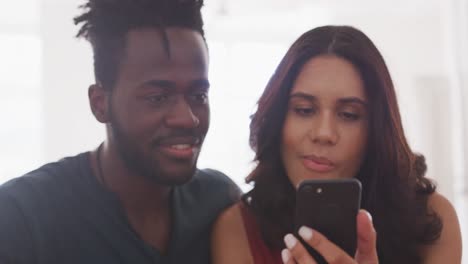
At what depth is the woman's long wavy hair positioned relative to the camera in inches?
32.7

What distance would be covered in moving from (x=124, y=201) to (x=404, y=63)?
7.56 feet

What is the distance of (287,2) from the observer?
2.46 meters

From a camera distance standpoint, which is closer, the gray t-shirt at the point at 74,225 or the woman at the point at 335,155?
the gray t-shirt at the point at 74,225

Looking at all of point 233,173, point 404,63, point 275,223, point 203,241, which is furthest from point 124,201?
point 404,63

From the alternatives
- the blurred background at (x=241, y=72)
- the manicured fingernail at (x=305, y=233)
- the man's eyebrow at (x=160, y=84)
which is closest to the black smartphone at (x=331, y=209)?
the manicured fingernail at (x=305, y=233)

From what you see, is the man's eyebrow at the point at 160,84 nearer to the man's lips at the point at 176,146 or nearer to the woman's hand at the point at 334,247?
the man's lips at the point at 176,146

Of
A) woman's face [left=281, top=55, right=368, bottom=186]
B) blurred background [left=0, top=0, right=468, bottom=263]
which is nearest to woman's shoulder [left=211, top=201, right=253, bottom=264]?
woman's face [left=281, top=55, right=368, bottom=186]

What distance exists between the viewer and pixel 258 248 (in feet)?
2.86

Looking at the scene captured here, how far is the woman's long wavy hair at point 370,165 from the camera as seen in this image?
0.83 meters

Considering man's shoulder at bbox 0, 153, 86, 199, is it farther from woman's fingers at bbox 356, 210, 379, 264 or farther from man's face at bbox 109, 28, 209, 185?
woman's fingers at bbox 356, 210, 379, 264

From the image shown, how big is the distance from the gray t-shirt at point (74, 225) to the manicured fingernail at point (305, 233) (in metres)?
0.22

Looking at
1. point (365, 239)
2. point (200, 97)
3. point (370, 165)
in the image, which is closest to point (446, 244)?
point (370, 165)

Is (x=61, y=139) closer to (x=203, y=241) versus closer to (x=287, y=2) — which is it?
(x=287, y=2)

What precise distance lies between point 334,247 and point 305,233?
0.14ft
